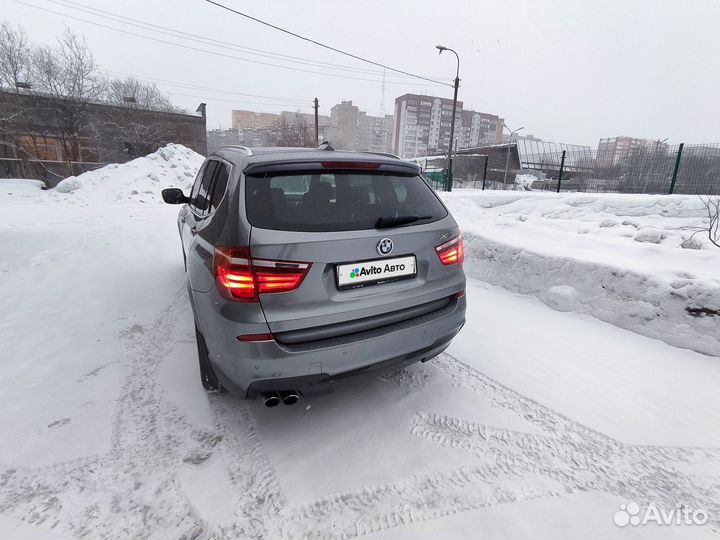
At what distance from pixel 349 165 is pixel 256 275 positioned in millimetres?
943

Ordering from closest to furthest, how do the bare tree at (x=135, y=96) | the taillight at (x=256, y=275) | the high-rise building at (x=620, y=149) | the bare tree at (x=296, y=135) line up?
1. the taillight at (x=256, y=275)
2. the high-rise building at (x=620, y=149)
3. the bare tree at (x=135, y=96)
4. the bare tree at (x=296, y=135)

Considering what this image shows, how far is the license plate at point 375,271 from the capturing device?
2.00m

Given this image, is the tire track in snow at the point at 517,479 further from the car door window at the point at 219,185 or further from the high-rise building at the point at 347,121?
the high-rise building at the point at 347,121

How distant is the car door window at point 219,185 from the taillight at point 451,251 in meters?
1.46

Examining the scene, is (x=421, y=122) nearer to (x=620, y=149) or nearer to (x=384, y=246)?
(x=620, y=149)

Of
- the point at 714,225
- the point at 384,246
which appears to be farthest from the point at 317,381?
the point at 714,225

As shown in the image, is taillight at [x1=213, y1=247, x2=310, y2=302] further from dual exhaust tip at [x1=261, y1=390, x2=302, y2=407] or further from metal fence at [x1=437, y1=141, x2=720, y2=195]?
metal fence at [x1=437, y1=141, x2=720, y2=195]

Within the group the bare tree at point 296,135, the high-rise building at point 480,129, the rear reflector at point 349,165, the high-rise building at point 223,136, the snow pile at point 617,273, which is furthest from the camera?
the high-rise building at point 480,129

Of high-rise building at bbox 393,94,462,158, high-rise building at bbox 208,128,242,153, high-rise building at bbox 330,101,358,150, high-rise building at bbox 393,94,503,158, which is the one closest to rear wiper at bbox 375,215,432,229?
high-rise building at bbox 208,128,242,153

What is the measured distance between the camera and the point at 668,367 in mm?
3088

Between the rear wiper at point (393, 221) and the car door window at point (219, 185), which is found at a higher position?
the car door window at point (219, 185)

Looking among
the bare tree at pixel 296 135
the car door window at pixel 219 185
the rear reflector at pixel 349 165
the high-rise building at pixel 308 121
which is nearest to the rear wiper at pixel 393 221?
the rear reflector at pixel 349 165

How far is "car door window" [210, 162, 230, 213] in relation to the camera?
7.77ft

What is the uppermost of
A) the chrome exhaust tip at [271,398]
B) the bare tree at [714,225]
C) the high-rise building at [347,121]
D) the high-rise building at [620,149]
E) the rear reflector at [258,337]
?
the high-rise building at [347,121]
